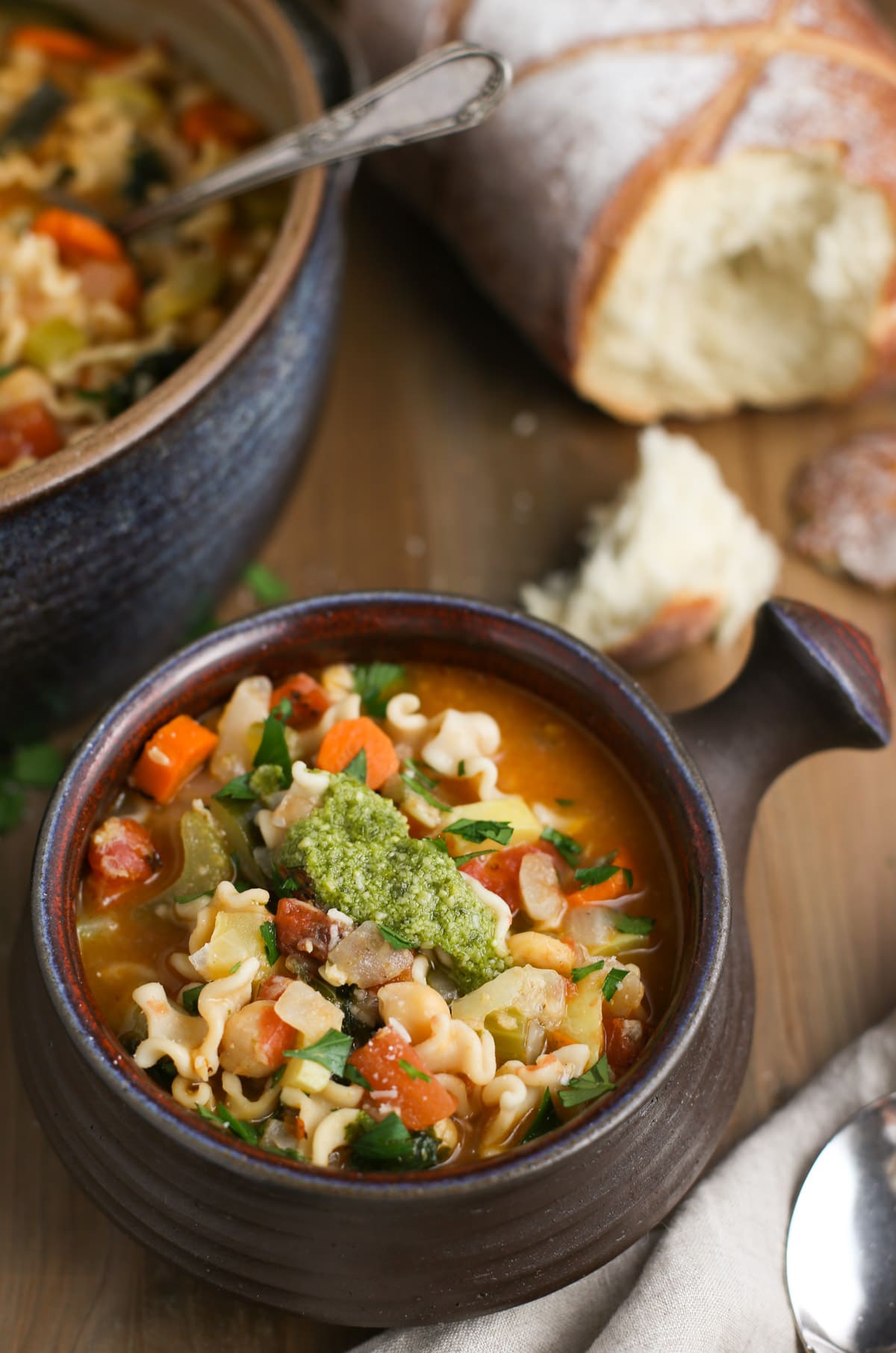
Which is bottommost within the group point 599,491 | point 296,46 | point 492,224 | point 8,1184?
point 599,491

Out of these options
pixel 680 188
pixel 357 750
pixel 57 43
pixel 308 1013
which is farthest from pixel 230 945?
pixel 57 43

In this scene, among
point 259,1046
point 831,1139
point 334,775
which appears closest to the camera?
point 259,1046

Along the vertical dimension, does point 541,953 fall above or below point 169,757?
below

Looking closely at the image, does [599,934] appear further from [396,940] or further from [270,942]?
[270,942]

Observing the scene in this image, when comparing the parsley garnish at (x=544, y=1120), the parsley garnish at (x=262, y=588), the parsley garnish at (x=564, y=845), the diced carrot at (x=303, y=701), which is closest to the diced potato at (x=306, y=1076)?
the parsley garnish at (x=544, y=1120)

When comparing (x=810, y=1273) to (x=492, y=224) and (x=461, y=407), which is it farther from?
(x=492, y=224)

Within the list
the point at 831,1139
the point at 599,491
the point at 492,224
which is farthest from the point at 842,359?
the point at 831,1139

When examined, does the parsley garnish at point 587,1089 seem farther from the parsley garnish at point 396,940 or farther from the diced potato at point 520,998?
the parsley garnish at point 396,940

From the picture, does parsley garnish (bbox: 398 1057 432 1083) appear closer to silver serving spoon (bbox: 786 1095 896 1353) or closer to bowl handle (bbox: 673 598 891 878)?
bowl handle (bbox: 673 598 891 878)
